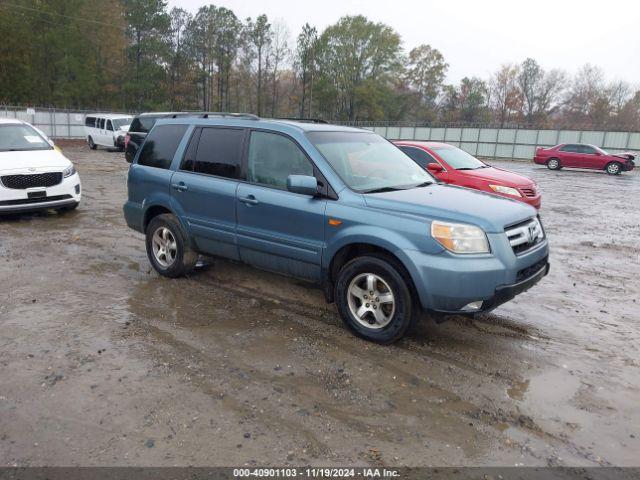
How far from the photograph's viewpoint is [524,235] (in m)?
4.34

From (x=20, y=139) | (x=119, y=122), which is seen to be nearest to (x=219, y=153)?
(x=20, y=139)

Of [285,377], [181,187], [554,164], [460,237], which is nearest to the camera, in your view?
[285,377]

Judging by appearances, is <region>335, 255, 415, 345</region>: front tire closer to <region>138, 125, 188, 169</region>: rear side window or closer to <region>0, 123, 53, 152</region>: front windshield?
<region>138, 125, 188, 169</region>: rear side window

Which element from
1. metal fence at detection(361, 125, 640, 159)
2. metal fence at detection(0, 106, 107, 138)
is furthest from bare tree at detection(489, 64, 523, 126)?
metal fence at detection(0, 106, 107, 138)

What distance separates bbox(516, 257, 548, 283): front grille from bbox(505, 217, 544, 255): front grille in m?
0.16

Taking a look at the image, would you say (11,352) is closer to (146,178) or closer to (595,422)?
(146,178)

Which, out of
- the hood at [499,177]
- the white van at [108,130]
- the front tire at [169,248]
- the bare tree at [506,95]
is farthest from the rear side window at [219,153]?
the bare tree at [506,95]

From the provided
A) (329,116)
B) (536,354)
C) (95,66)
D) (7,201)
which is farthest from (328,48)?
(536,354)

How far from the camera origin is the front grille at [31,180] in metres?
8.62

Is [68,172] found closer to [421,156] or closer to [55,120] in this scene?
[421,156]

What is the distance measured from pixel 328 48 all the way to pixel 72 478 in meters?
73.6

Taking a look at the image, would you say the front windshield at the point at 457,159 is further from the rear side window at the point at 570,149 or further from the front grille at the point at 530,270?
the rear side window at the point at 570,149

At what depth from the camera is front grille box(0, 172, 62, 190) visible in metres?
8.62

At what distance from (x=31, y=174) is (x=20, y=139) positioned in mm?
1514
